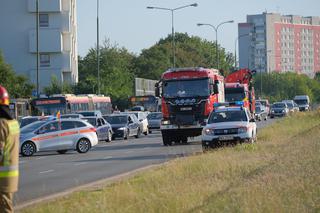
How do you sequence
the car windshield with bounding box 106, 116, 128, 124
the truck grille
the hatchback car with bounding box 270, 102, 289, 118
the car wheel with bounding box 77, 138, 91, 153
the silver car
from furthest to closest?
the hatchback car with bounding box 270, 102, 289, 118 < the car windshield with bounding box 106, 116, 128, 124 < the car wheel with bounding box 77, 138, 91, 153 < the silver car < the truck grille

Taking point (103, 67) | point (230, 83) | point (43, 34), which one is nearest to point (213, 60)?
point (103, 67)

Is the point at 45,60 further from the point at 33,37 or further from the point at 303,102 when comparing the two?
the point at 303,102

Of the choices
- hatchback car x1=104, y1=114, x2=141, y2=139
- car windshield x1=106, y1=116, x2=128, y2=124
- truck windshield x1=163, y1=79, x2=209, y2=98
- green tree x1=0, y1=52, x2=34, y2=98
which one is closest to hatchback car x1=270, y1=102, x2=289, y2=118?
green tree x1=0, y1=52, x2=34, y2=98

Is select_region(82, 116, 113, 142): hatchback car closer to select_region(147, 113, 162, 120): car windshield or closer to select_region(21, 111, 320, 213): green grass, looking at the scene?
select_region(147, 113, 162, 120): car windshield

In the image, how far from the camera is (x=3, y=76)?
2734 inches

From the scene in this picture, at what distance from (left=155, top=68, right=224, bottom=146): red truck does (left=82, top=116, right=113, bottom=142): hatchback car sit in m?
7.96

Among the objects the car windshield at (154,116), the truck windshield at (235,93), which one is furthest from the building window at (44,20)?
the truck windshield at (235,93)

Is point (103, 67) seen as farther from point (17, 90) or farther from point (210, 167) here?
point (210, 167)

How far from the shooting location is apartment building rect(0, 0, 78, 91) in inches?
3575

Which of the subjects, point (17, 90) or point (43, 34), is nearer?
point (17, 90)

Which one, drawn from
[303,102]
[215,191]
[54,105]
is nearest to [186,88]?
[54,105]

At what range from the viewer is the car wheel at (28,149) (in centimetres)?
3772

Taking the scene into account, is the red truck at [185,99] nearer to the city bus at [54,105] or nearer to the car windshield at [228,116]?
the car windshield at [228,116]

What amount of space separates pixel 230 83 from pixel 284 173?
39.3 metres
